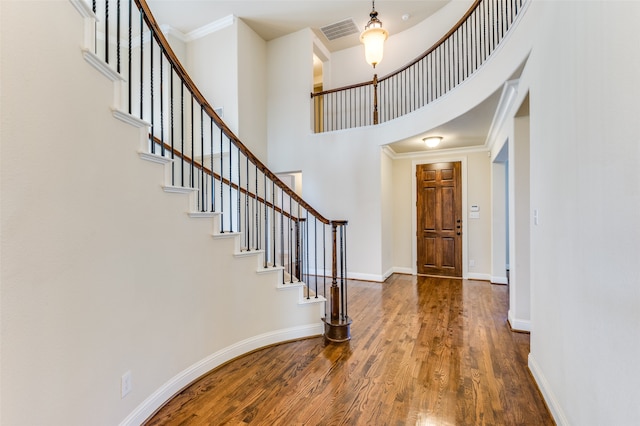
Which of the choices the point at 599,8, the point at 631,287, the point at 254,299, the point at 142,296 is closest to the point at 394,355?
the point at 254,299

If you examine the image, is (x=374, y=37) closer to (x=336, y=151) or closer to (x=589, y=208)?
(x=336, y=151)

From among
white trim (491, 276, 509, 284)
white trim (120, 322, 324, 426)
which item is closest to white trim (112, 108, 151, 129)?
white trim (120, 322, 324, 426)

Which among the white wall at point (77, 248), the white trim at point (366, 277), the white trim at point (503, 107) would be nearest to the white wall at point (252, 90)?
the white trim at point (366, 277)

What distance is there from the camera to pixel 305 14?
5277 millimetres

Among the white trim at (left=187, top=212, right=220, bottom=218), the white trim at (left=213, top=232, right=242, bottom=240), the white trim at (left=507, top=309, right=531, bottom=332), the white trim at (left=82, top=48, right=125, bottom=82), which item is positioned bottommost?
the white trim at (left=507, top=309, right=531, bottom=332)

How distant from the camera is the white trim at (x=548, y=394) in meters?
1.64

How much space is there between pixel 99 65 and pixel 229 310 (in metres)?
1.87

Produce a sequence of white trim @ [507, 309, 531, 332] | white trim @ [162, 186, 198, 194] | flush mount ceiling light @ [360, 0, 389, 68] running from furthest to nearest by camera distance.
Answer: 1. flush mount ceiling light @ [360, 0, 389, 68]
2. white trim @ [507, 309, 531, 332]
3. white trim @ [162, 186, 198, 194]

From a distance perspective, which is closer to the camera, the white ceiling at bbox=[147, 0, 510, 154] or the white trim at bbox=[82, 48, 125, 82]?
the white trim at bbox=[82, 48, 125, 82]

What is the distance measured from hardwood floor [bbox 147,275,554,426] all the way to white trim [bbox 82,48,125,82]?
6.61ft

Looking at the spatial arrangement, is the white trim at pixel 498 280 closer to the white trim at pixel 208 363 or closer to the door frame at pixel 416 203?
the door frame at pixel 416 203

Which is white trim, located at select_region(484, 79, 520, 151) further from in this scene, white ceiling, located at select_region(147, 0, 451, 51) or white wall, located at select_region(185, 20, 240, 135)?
white wall, located at select_region(185, 20, 240, 135)

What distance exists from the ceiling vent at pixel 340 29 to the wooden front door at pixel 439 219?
10.1 ft

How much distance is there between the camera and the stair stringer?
5.53 ft
